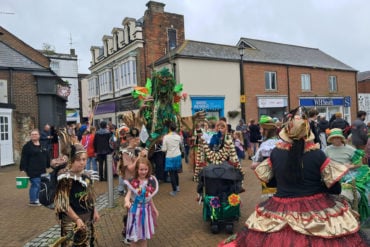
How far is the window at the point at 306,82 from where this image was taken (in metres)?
26.4

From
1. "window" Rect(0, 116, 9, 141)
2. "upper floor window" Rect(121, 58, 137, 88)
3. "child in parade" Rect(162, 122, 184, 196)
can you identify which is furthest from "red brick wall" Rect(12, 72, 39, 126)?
"child in parade" Rect(162, 122, 184, 196)

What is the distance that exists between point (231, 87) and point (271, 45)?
8.29 meters

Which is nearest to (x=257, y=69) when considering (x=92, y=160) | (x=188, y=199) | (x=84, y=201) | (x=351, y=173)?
(x=92, y=160)

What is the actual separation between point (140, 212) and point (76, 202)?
0.92 metres

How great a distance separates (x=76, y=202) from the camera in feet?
12.3

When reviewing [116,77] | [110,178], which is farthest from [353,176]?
[116,77]

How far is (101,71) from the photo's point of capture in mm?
33094

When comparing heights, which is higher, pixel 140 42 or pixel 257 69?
pixel 140 42

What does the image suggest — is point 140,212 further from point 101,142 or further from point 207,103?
point 207,103

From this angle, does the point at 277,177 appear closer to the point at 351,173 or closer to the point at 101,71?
the point at 351,173

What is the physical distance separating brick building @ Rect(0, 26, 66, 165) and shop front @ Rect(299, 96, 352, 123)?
18749 mm

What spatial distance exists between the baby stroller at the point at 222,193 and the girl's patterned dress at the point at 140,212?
119 centimetres

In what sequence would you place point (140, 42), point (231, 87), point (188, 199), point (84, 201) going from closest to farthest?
point (84, 201), point (188, 199), point (231, 87), point (140, 42)

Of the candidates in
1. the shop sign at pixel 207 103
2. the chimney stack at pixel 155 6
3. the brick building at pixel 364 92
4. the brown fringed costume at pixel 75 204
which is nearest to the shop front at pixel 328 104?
the brick building at pixel 364 92
